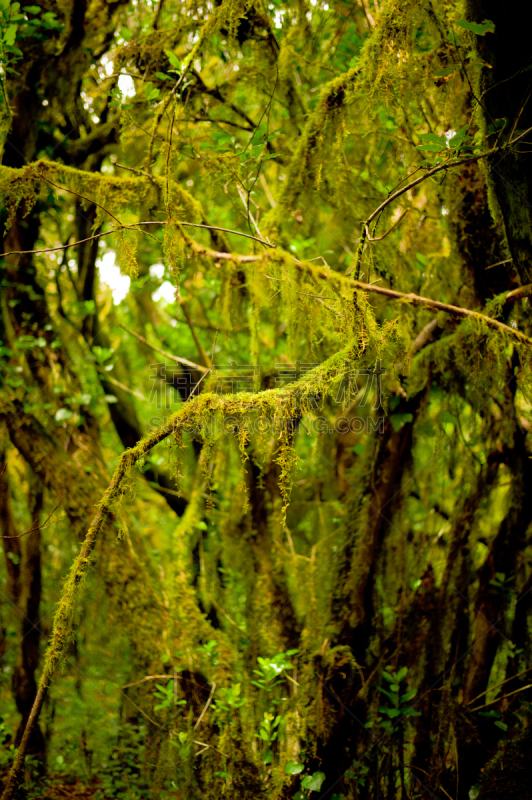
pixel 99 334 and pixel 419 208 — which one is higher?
pixel 419 208

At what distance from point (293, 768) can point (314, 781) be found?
0.13 m

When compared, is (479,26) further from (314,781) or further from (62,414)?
(314,781)

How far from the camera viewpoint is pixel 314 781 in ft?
8.88

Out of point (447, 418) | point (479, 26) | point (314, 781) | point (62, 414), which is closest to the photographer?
point (479, 26)

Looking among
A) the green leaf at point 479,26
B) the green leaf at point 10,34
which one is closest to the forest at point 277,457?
the green leaf at point 10,34

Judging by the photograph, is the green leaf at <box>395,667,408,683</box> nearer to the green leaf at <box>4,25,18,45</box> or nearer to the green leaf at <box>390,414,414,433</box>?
the green leaf at <box>390,414,414,433</box>

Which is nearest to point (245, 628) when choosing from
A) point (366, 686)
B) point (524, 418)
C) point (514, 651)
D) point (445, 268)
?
point (366, 686)

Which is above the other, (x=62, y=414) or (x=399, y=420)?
(x=62, y=414)

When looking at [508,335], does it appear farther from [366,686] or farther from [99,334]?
[99,334]

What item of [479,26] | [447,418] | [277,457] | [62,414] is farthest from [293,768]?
[479,26]

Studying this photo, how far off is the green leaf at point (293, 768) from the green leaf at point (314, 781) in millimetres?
Answer: 53

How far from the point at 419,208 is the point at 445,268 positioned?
541mm

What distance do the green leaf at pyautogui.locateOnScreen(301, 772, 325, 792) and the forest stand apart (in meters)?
0.07

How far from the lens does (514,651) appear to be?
3.16 meters
